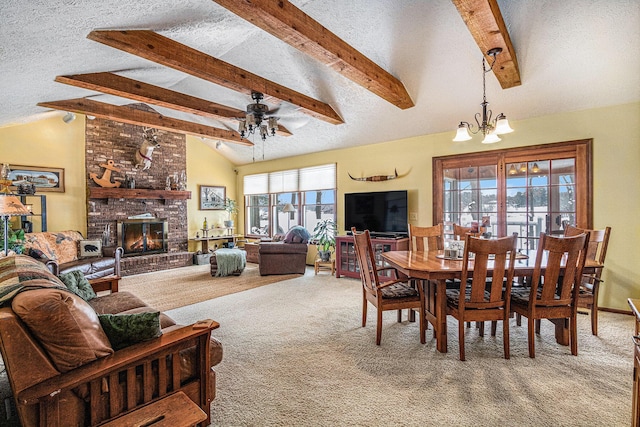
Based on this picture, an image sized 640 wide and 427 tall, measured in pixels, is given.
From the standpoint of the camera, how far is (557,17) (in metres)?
2.82

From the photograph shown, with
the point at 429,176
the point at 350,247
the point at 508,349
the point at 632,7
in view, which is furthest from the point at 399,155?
the point at 508,349

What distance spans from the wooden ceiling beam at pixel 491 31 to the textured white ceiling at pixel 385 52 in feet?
0.66

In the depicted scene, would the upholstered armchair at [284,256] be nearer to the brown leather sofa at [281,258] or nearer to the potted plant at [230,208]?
the brown leather sofa at [281,258]

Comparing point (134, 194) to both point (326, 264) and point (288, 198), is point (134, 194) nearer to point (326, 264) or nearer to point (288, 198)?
point (288, 198)

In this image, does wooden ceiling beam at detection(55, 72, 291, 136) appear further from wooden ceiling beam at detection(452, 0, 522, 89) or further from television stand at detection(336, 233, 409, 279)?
Result: wooden ceiling beam at detection(452, 0, 522, 89)

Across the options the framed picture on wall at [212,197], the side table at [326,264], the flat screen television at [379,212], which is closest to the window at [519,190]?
the flat screen television at [379,212]

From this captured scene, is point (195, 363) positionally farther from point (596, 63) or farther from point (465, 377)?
point (596, 63)

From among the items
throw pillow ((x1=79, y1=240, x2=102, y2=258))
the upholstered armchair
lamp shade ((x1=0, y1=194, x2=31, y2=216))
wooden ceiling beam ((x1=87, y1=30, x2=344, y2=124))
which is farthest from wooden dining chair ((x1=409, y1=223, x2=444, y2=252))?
throw pillow ((x1=79, y1=240, x2=102, y2=258))

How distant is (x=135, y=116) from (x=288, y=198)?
3.38m

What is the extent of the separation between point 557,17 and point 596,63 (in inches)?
32.4

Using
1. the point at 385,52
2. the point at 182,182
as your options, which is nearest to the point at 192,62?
the point at 385,52

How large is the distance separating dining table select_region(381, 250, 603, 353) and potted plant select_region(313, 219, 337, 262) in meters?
3.07

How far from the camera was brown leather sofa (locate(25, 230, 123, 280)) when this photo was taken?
4656 mm

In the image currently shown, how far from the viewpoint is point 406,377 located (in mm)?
2271
